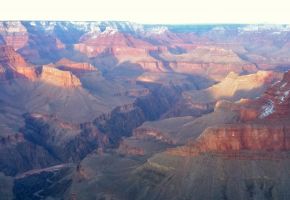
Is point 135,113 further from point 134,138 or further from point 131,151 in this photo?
point 131,151

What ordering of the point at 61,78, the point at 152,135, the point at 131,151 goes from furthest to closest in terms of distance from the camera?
1. the point at 61,78
2. the point at 152,135
3. the point at 131,151

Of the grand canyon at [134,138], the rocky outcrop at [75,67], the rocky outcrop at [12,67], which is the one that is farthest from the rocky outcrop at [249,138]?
the rocky outcrop at [75,67]

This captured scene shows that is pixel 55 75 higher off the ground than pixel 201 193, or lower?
higher

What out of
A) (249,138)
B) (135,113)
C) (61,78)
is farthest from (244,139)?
(61,78)

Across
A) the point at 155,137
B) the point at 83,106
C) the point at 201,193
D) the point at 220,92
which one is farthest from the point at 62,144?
the point at 201,193

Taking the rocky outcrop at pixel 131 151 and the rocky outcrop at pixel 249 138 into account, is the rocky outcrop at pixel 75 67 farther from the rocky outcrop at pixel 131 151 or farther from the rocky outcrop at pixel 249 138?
the rocky outcrop at pixel 249 138

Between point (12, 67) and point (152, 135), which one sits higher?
point (12, 67)

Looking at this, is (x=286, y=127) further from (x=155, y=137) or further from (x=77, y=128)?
(x=77, y=128)

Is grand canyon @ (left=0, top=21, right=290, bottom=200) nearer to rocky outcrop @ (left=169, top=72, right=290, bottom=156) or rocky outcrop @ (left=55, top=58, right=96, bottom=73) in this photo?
rocky outcrop @ (left=169, top=72, right=290, bottom=156)
